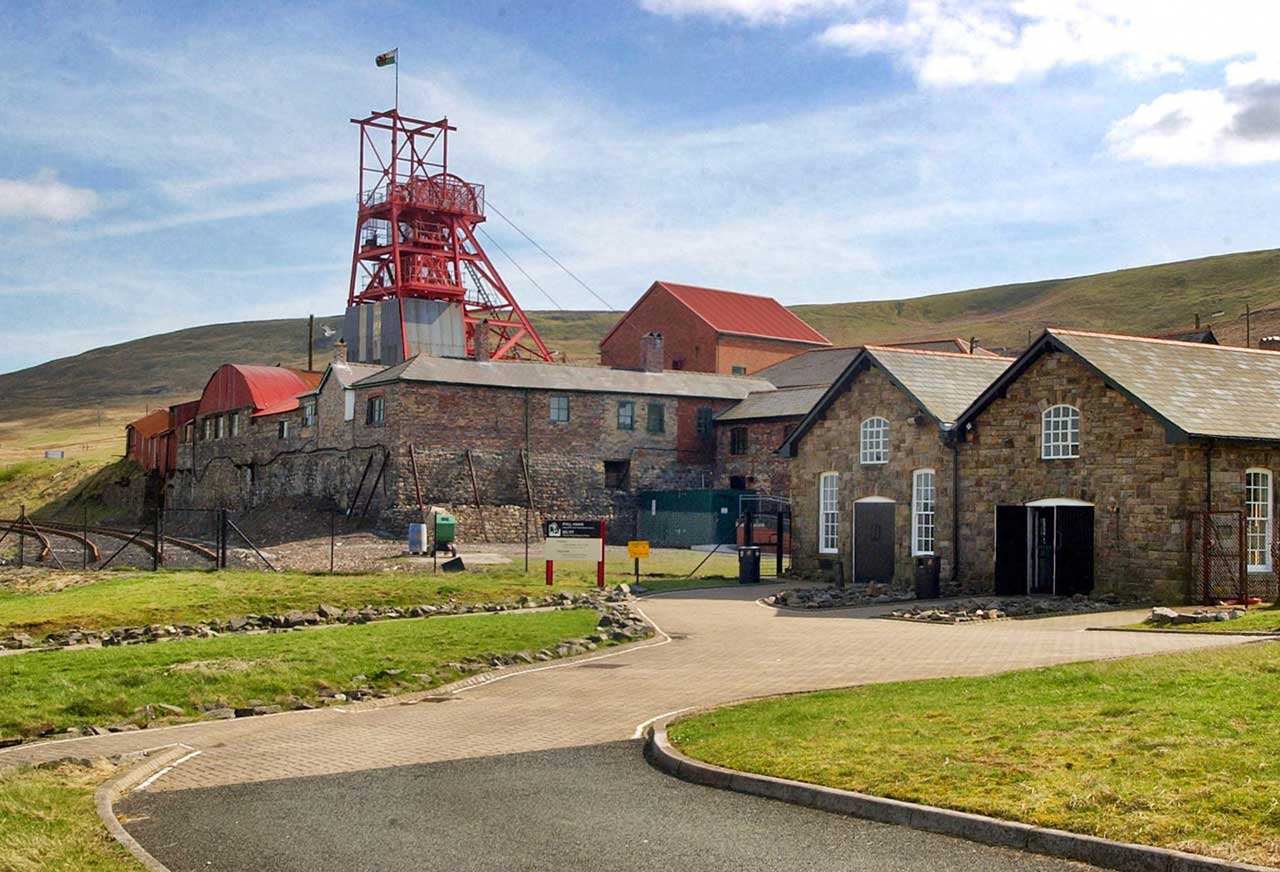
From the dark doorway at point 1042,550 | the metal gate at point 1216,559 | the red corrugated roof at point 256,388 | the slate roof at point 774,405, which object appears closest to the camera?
the metal gate at point 1216,559

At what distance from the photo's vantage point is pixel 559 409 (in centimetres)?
5684

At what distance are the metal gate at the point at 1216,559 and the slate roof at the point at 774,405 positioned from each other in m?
28.1

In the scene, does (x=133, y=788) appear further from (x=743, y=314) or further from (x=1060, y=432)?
(x=743, y=314)

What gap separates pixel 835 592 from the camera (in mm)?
30562

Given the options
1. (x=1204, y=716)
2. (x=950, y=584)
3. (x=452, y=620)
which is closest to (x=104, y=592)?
(x=452, y=620)

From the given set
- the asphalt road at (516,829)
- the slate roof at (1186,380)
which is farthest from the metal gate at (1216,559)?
the asphalt road at (516,829)

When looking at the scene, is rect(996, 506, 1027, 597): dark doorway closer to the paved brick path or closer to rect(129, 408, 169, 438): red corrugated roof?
the paved brick path

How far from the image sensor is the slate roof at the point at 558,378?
179ft

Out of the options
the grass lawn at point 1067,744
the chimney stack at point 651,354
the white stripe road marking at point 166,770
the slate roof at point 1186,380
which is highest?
the chimney stack at point 651,354

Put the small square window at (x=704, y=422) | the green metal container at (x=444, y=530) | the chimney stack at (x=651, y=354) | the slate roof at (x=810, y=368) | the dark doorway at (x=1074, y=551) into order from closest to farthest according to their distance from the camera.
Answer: the dark doorway at (x=1074, y=551) → the green metal container at (x=444, y=530) → the small square window at (x=704, y=422) → the chimney stack at (x=651, y=354) → the slate roof at (x=810, y=368)

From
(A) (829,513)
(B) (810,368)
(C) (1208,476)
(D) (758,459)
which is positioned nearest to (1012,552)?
(C) (1208,476)

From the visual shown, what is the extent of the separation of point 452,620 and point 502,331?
5306 centimetres

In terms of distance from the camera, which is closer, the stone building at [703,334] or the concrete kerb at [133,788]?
the concrete kerb at [133,788]

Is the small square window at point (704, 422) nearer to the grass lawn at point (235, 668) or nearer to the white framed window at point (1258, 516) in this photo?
the white framed window at point (1258, 516)
